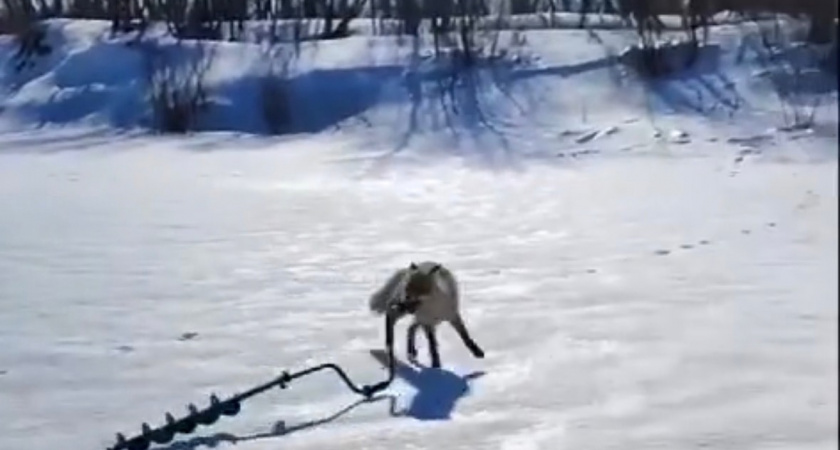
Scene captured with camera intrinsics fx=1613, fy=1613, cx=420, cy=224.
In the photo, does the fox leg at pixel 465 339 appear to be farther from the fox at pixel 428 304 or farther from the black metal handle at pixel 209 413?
the black metal handle at pixel 209 413

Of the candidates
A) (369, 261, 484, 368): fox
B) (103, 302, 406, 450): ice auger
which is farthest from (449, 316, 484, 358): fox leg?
(103, 302, 406, 450): ice auger

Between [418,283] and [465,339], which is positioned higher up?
[418,283]

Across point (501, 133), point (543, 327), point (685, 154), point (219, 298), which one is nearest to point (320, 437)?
point (543, 327)

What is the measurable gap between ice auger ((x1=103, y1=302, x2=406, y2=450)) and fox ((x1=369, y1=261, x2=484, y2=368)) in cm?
5

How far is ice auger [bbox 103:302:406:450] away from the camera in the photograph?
77.3 inches

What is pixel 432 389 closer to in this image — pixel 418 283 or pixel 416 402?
pixel 416 402

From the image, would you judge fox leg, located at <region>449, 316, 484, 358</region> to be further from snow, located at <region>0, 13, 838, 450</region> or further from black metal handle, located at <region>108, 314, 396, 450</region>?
black metal handle, located at <region>108, 314, 396, 450</region>

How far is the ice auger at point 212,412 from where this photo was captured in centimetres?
196

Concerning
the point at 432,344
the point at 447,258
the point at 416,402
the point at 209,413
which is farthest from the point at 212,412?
the point at 447,258

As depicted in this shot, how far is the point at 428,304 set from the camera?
7.69 ft

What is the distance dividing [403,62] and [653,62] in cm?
137

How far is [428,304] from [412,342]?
6 cm

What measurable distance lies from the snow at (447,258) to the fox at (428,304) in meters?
0.03

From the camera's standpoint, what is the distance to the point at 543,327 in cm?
258
